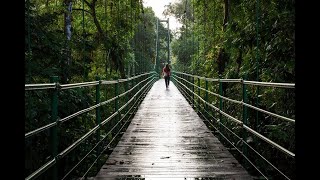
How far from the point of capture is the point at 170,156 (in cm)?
489

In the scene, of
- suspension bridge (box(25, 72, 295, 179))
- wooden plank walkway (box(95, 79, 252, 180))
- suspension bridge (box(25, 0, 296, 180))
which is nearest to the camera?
suspension bridge (box(25, 72, 295, 179))

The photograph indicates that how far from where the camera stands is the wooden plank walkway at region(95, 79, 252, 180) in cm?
402

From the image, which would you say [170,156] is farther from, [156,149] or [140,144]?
[140,144]

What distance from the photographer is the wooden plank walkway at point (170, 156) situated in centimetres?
402

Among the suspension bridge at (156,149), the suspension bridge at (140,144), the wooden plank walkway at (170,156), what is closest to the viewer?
the suspension bridge at (156,149)

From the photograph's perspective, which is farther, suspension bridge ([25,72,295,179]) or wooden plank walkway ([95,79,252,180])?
wooden plank walkway ([95,79,252,180])

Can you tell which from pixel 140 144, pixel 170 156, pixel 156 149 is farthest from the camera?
pixel 140 144

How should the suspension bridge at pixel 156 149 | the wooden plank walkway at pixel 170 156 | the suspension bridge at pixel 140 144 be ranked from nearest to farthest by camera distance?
the suspension bridge at pixel 156 149, the suspension bridge at pixel 140 144, the wooden plank walkway at pixel 170 156

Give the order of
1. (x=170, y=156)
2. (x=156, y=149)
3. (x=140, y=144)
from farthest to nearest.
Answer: (x=140, y=144) → (x=156, y=149) → (x=170, y=156)

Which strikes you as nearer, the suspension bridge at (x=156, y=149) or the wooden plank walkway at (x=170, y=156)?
the suspension bridge at (x=156, y=149)

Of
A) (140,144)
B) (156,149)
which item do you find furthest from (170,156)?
(140,144)

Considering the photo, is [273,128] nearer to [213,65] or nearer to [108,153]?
[108,153]
